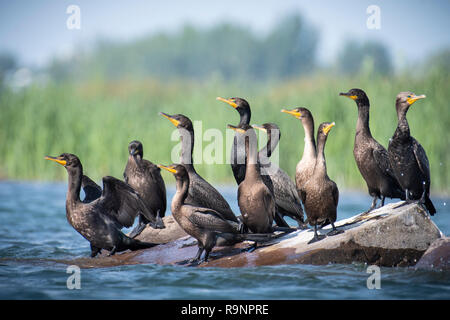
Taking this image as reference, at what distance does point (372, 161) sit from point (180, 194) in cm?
244

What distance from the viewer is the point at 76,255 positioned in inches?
371

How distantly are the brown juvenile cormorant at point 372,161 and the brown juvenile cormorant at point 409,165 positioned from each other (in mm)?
260

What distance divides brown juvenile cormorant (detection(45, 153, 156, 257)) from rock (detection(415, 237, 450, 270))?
3185 millimetres

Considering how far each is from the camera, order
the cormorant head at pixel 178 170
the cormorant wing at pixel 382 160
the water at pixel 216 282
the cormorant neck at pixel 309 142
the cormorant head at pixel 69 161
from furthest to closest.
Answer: the cormorant wing at pixel 382 160 < the cormorant head at pixel 69 161 < the cormorant neck at pixel 309 142 < the cormorant head at pixel 178 170 < the water at pixel 216 282

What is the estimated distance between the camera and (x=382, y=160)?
26.0ft

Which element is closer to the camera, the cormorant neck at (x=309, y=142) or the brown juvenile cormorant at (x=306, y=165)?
the brown juvenile cormorant at (x=306, y=165)

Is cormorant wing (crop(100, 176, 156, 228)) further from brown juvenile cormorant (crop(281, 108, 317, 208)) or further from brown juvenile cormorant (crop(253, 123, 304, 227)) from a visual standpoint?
brown juvenile cormorant (crop(281, 108, 317, 208))

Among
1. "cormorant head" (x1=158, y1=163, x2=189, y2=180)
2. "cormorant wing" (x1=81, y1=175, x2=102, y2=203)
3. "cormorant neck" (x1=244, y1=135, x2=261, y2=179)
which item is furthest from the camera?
"cormorant wing" (x1=81, y1=175, x2=102, y2=203)

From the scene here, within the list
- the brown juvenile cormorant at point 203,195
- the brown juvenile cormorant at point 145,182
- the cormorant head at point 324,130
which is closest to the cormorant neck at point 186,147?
the brown juvenile cormorant at point 203,195

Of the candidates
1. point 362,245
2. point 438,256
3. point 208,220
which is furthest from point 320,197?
point 438,256

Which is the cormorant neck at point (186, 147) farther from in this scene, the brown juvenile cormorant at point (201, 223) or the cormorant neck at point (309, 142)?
the cormorant neck at point (309, 142)

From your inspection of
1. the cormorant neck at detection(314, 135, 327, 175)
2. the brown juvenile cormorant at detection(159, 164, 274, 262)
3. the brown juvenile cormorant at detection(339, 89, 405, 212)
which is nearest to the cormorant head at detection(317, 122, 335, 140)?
the cormorant neck at detection(314, 135, 327, 175)

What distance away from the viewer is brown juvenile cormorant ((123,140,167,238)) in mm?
8500

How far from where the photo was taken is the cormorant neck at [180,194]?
7.07 metres
